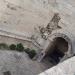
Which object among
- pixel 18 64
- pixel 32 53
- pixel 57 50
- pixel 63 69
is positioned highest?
pixel 63 69

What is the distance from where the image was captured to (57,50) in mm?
17266

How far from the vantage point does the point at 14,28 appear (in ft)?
55.6

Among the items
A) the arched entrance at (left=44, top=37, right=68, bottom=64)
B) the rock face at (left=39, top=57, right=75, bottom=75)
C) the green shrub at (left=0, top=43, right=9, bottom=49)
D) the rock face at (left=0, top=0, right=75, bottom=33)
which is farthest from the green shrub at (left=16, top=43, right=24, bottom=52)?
the rock face at (left=39, top=57, right=75, bottom=75)

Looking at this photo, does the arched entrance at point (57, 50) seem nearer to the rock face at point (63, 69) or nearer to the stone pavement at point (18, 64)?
the stone pavement at point (18, 64)

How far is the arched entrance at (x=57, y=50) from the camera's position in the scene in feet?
54.7

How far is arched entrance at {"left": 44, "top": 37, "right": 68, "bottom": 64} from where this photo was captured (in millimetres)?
16675

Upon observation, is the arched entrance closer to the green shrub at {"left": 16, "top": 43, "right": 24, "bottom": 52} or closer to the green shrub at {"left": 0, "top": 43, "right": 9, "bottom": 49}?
the green shrub at {"left": 16, "top": 43, "right": 24, "bottom": 52}

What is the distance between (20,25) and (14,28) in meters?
0.47

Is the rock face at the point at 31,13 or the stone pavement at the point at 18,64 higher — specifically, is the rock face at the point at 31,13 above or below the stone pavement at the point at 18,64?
above

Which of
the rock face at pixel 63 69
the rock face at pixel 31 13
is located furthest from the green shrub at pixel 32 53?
the rock face at pixel 63 69

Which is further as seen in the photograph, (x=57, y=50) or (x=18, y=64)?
(x=57, y=50)

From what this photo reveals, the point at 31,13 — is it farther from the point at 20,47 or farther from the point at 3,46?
the point at 3,46

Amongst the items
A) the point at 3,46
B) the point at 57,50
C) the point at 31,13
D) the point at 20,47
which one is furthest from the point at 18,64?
the point at 31,13

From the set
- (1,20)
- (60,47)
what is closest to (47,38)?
(60,47)
